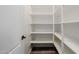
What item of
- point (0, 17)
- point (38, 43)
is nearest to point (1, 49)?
point (0, 17)

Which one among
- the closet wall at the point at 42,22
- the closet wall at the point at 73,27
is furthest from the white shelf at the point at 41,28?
the closet wall at the point at 73,27

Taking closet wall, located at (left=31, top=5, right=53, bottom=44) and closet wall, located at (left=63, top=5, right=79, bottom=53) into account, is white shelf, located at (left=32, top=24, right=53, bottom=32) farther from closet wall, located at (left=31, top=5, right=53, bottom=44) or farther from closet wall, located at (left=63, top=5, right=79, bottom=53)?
closet wall, located at (left=63, top=5, right=79, bottom=53)

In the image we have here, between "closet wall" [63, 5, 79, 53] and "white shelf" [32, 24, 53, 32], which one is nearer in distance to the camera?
"closet wall" [63, 5, 79, 53]

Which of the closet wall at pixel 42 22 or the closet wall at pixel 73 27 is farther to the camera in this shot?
the closet wall at pixel 42 22

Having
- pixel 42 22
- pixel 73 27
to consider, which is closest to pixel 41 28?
pixel 42 22

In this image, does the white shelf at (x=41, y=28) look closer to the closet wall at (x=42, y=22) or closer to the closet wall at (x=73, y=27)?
the closet wall at (x=42, y=22)

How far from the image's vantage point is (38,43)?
4191 mm

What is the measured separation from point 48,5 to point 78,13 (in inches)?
106

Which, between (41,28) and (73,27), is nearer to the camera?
(73,27)

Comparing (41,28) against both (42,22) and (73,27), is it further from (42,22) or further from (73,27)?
(73,27)

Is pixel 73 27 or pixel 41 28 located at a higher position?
pixel 73 27

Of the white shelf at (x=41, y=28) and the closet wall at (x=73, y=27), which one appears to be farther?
the white shelf at (x=41, y=28)

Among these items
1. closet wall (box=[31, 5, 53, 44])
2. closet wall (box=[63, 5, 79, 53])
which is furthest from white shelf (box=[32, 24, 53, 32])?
closet wall (box=[63, 5, 79, 53])
